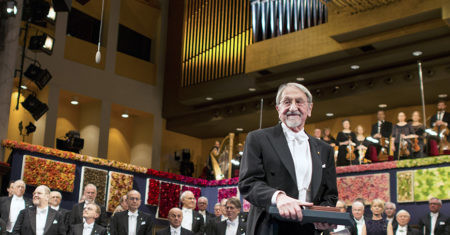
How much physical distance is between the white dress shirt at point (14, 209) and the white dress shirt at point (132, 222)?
1.32 m

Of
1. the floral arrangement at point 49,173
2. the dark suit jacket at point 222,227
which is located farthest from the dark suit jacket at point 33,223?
the dark suit jacket at point 222,227

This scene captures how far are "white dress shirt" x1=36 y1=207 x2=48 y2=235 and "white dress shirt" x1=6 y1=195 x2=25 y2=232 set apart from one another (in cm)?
47

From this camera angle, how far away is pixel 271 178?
218 centimetres

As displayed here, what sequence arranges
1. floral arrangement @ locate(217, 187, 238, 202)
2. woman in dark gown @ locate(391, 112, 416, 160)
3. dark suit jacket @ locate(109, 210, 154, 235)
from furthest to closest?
1. floral arrangement @ locate(217, 187, 238, 202)
2. woman in dark gown @ locate(391, 112, 416, 160)
3. dark suit jacket @ locate(109, 210, 154, 235)

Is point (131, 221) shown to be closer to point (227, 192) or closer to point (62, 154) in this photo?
point (62, 154)

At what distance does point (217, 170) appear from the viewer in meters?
11.7

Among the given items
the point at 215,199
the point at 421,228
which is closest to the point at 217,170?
the point at 215,199

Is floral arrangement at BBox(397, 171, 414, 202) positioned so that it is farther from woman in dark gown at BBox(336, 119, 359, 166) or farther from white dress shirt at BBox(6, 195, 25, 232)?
white dress shirt at BBox(6, 195, 25, 232)

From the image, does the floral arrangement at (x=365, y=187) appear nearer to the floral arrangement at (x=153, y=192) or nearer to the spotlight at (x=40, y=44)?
the floral arrangement at (x=153, y=192)

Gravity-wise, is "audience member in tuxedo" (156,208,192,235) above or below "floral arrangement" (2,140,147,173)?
below

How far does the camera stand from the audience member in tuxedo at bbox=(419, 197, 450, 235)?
7.35m

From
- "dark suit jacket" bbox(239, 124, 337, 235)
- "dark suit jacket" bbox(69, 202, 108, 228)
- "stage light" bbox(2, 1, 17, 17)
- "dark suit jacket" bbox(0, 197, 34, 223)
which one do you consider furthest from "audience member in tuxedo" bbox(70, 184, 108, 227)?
"dark suit jacket" bbox(239, 124, 337, 235)

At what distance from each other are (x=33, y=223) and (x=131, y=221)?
1.31 m

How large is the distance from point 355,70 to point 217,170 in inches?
132
